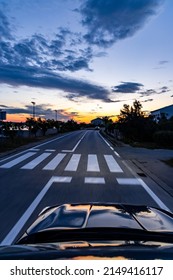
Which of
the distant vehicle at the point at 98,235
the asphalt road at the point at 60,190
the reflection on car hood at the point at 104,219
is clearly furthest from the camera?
the asphalt road at the point at 60,190

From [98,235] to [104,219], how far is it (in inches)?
15.4

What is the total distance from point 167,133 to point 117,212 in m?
28.9

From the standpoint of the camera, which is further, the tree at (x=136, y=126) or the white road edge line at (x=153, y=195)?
the tree at (x=136, y=126)

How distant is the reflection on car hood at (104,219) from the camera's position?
2756 mm

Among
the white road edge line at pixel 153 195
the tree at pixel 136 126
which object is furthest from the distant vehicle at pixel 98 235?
the tree at pixel 136 126

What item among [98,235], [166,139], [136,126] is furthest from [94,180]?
[136,126]

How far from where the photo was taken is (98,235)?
8.29 feet

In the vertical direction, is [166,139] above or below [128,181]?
above

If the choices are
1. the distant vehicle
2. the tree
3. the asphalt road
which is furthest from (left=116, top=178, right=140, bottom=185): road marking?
the tree

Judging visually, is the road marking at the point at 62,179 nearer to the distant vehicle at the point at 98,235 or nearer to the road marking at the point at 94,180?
the road marking at the point at 94,180

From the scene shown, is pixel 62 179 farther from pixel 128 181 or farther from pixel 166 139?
pixel 166 139

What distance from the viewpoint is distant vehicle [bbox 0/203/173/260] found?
2006mm

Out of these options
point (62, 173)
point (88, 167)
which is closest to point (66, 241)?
point (62, 173)

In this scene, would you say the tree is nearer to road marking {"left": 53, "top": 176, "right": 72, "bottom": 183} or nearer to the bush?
the bush
